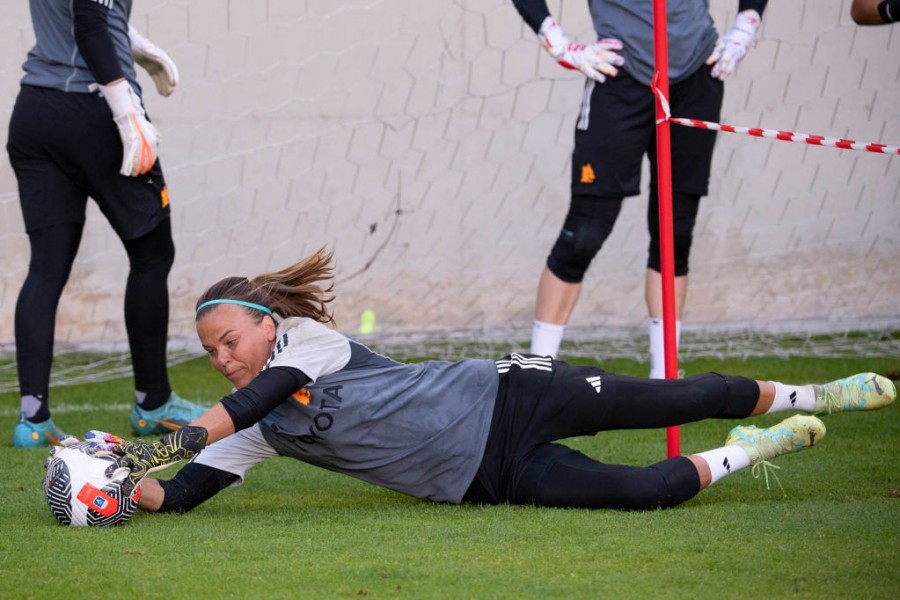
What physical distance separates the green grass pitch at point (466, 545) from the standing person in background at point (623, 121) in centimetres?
120

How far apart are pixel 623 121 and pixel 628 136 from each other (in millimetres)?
60

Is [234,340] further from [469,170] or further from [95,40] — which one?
[469,170]

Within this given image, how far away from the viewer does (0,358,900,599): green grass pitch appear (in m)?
2.56

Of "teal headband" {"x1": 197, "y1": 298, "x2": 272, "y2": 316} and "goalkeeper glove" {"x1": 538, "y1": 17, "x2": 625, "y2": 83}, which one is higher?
"goalkeeper glove" {"x1": 538, "y1": 17, "x2": 625, "y2": 83}

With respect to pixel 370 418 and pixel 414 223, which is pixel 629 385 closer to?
pixel 370 418

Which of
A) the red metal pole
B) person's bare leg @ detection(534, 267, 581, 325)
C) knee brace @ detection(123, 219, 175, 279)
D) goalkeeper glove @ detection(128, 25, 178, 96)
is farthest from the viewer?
goalkeeper glove @ detection(128, 25, 178, 96)

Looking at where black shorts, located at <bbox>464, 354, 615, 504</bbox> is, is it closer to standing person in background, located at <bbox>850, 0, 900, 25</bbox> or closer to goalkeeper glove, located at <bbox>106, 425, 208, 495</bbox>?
goalkeeper glove, located at <bbox>106, 425, 208, 495</bbox>

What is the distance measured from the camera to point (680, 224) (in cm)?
489

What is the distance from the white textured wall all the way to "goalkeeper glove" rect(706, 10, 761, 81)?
2.21 metres

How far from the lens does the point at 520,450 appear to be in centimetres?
339

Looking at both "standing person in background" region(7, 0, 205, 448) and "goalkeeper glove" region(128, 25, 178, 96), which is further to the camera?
"goalkeeper glove" region(128, 25, 178, 96)

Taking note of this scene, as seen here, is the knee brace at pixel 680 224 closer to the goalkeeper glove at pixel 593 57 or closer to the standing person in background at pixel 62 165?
the goalkeeper glove at pixel 593 57

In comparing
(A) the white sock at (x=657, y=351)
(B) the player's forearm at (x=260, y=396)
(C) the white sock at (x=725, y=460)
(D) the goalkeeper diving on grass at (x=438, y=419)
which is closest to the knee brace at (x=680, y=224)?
(A) the white sock at (x=657, y=351)

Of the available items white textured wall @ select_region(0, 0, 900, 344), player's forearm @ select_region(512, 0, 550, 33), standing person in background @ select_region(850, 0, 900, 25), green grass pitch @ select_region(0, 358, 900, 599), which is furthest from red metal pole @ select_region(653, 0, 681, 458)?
white textured wall @ select_region(0, 0, 900, 344)
